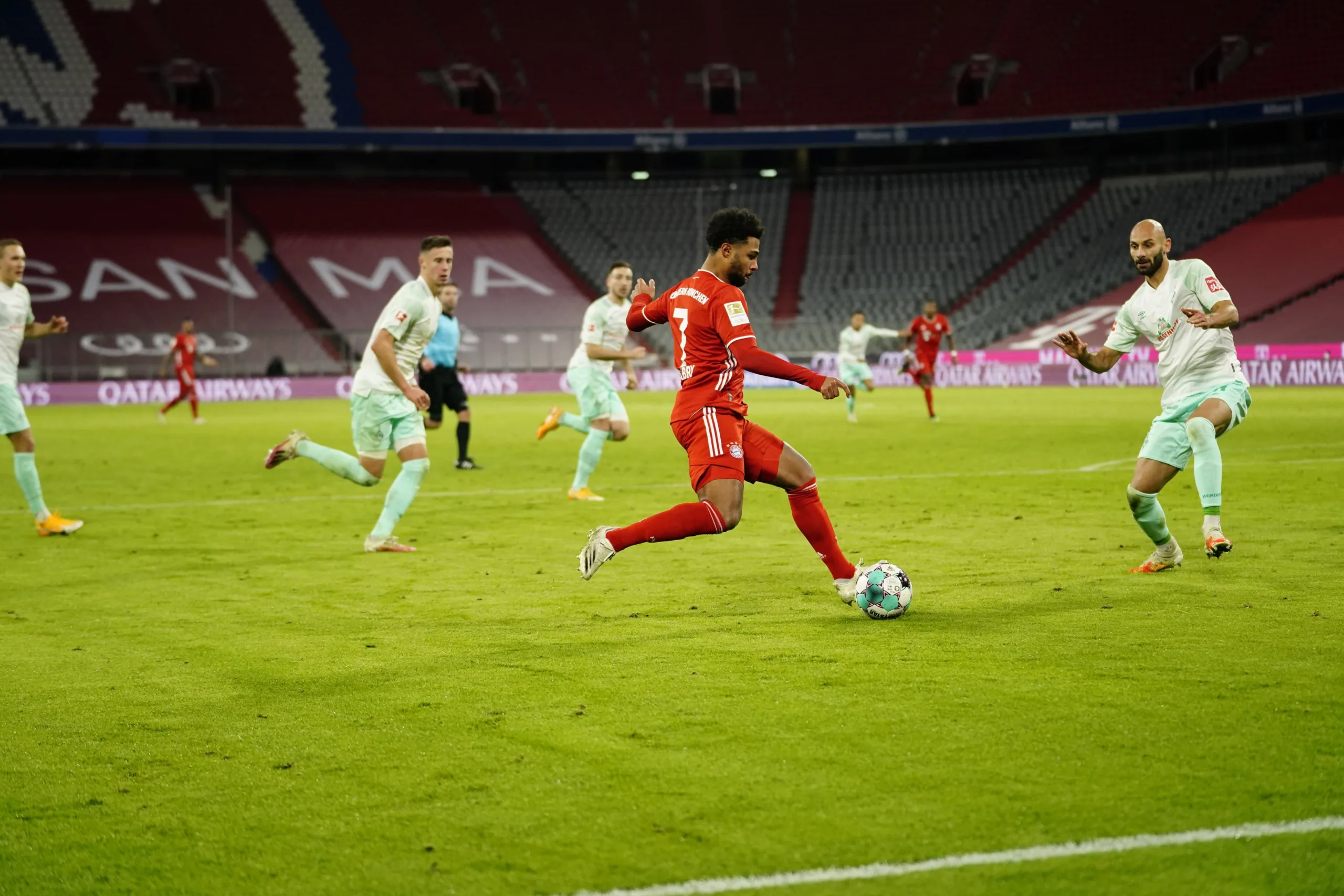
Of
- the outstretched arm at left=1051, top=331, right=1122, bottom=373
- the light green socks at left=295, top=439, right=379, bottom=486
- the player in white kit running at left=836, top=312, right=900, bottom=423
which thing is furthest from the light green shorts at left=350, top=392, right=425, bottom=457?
the player in white kit running at left=836, top=312, right=900, bottom=423

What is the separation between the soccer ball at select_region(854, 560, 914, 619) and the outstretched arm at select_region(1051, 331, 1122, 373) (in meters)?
2.15

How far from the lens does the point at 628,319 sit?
8.14m

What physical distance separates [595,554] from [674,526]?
444 mm

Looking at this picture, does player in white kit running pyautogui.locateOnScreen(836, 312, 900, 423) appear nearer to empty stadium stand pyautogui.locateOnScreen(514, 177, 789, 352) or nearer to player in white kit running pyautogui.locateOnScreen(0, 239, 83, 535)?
empty stadium stand pyautogui.locateOnScreen(514, 177, 789, 352)

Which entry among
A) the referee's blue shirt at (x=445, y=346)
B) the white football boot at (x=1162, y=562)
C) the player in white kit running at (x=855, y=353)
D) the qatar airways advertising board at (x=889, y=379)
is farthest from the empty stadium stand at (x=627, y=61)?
the white football boot at (x=1162, y=562)

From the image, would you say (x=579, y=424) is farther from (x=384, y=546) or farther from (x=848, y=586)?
(x=848, y=586)

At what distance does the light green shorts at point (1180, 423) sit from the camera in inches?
335

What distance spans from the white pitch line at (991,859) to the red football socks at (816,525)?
3.67m

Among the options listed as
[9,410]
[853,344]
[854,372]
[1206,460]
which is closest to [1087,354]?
[1206,460]

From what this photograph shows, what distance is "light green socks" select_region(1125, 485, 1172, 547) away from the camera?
838 cm

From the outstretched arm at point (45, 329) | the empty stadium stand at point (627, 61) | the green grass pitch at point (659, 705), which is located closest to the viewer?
the green grass pitch at point (659, 705)

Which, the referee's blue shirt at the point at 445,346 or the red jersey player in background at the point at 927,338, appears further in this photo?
the red jersey player in background at the point at 927,338

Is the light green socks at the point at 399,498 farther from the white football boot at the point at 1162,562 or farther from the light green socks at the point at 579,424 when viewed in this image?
the white football boot at the point at 1162,562

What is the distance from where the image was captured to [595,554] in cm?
725
